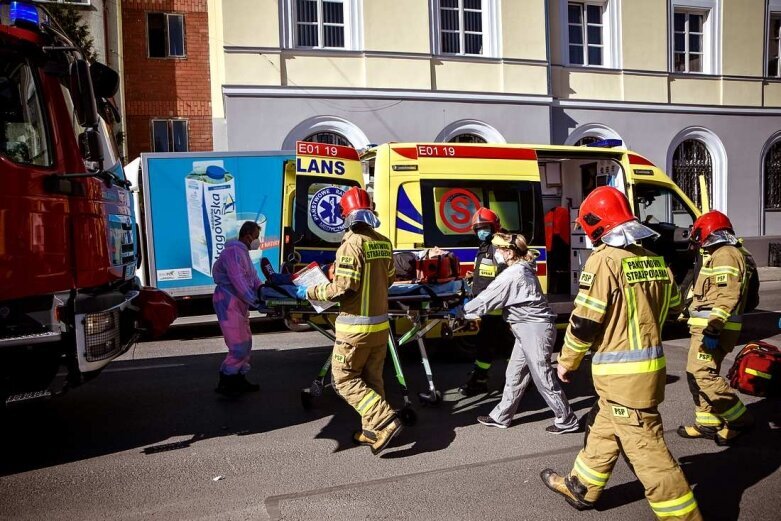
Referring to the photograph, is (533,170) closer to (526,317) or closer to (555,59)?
(526,317)

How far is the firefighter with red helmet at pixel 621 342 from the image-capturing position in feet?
11.6

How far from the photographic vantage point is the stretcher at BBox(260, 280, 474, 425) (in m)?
5.91

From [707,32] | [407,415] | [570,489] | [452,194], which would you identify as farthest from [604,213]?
[707,32]

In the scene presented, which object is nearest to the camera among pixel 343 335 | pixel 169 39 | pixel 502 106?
pixel 343 335

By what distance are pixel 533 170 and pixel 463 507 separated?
5225 millimetres

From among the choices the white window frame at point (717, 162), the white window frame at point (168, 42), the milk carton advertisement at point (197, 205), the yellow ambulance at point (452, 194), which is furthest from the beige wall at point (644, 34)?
the white window frame at point (168, 42)

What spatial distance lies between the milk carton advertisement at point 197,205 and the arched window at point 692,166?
454 inches

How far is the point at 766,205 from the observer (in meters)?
19.0

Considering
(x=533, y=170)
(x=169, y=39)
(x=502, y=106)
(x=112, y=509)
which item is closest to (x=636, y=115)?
(x=502, y=106)

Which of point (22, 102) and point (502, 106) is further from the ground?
point (502, 106)

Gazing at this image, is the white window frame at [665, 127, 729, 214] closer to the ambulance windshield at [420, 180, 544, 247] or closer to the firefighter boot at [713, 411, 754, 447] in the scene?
the ambulance windshield at [420, 180, 544, 247]

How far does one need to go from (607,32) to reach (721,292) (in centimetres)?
1400

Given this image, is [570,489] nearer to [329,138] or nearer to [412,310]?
[412,310]

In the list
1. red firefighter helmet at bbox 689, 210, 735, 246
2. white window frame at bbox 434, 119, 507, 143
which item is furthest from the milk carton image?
red firefighter helmet at bbox 689, 210, 735, 246
